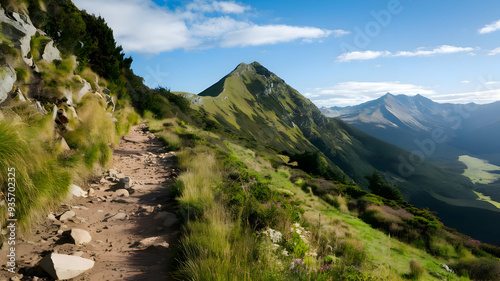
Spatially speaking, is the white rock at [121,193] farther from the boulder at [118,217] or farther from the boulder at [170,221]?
the boulder at [170,221]

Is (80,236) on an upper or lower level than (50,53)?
lower

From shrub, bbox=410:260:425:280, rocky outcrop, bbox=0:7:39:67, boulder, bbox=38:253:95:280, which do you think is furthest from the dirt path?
shrub, bbox=410:260:425:280

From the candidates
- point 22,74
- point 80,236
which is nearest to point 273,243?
point 80,236

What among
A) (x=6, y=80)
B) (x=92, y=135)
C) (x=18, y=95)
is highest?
(x=6, y=80)

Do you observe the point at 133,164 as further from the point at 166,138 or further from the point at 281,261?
the point at 281,261

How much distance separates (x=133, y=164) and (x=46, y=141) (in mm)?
3951

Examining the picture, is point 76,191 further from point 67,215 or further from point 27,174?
point 27,174

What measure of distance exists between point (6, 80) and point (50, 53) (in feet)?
12.2

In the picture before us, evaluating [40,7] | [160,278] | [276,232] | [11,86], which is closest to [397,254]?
[276,232]

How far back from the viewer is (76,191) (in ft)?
19.2

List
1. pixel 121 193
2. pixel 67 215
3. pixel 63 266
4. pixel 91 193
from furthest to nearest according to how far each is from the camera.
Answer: pixel 121 193 → pixel 91 193 → pixel 67 215 → pixel 63 266

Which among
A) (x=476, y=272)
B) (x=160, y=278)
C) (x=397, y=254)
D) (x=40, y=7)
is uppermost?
(x=40, y=7)

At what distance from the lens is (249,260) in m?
3.67

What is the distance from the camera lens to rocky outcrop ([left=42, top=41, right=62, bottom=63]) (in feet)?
28.2
